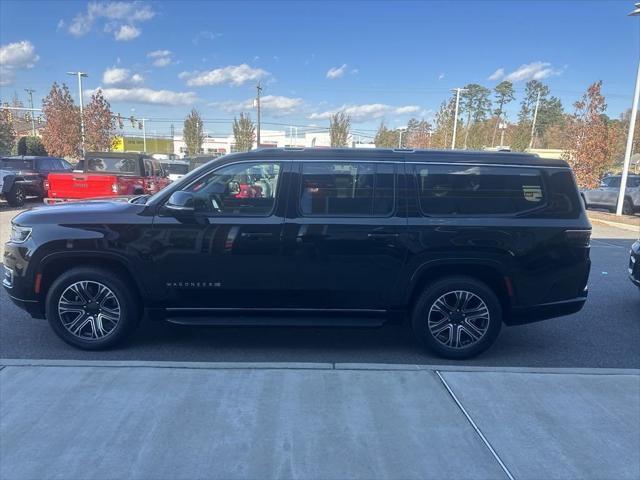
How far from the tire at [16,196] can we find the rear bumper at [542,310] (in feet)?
56.3

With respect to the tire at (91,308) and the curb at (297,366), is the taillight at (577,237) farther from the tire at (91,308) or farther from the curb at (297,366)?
the tire at (91,308)

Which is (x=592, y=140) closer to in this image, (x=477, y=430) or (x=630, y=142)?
(x=630, y=142)

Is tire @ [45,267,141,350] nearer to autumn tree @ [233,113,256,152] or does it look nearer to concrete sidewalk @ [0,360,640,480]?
concrete sidewalk @ [0,360,640,480]

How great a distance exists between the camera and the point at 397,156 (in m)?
4.57

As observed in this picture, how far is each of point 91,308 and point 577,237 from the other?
453 centimetres

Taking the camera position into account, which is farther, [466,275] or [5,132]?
[5,132]

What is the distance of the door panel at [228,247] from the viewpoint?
442cm

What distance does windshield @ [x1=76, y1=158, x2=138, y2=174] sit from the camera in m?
12.9

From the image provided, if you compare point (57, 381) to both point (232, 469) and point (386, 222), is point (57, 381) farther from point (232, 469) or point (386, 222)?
point (386, 222)

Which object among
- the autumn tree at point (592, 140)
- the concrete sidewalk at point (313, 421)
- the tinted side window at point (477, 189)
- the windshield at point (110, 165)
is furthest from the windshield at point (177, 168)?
the concrete sidewalk at point (313, 421)

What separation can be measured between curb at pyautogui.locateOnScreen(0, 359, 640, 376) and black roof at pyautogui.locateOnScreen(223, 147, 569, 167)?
6.03 feet

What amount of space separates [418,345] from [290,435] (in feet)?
7.27

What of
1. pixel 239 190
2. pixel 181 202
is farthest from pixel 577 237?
pixel 181 202

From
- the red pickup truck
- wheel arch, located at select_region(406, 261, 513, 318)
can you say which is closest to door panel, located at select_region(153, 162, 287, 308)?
wheel arch, located at select_region(406, 261, 513, 318)
